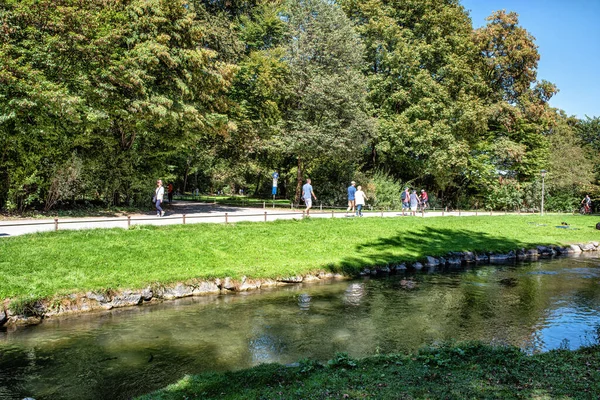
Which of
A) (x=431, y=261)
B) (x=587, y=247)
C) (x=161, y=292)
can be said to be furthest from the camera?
(x=587, y=247)

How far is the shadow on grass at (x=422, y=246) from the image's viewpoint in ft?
63.0

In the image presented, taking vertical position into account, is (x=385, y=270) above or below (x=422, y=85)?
below

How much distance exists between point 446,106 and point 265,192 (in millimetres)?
27379

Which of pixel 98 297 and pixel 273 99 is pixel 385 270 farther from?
pixel 273 99

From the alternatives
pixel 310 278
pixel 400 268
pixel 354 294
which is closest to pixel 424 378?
pixel 354 294

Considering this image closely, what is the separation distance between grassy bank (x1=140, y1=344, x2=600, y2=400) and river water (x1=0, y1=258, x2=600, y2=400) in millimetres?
1461

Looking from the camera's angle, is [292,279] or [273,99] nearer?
[292,279]

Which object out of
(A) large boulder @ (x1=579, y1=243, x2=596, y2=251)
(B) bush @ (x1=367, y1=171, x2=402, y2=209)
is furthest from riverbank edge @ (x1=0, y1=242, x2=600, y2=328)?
(B) bush @ (x1=367, y1=171, x2=402, y2=209)

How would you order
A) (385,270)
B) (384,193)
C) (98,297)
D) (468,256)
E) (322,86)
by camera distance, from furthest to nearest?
(384,193), (322,86), (468,256), (385,270), (98,297)

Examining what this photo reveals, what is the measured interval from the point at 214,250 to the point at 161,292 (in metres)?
3.77

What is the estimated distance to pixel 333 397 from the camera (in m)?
5.93

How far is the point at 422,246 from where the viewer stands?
2233 cm

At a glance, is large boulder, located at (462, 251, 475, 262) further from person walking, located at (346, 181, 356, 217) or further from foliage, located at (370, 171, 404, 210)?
foliage, located at (370, 171, 404, 210)

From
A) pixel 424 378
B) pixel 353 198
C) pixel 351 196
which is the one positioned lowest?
pixel 424 378
